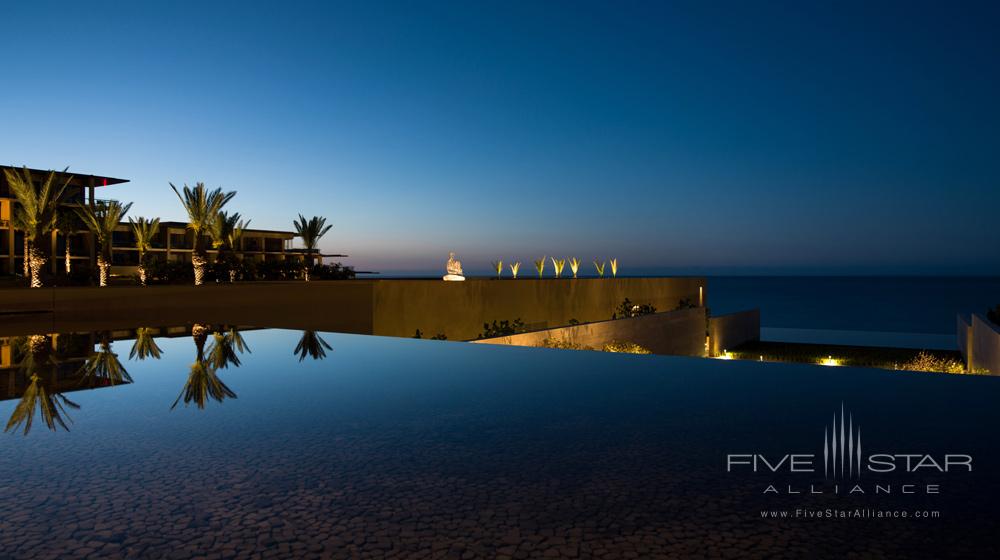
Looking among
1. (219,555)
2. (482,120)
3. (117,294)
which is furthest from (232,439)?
(482,120)

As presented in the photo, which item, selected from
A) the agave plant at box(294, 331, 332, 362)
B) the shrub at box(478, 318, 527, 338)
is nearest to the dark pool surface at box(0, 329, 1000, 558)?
the agave plant at box(294, 331, 332, 362)

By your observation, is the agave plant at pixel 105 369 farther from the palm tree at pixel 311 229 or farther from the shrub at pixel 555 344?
the palm tree at pixel 311 229

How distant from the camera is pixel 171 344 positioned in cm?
901

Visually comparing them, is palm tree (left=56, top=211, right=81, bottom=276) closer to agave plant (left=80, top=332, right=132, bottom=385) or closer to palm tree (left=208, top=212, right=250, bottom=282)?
palm tree (left=208, top=212, right=250, bottom=282)

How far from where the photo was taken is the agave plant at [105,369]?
5957mm

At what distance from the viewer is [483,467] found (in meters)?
3.13

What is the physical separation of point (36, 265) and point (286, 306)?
369 inches

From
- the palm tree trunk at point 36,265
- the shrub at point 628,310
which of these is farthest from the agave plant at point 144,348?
the shrub at point 628,310

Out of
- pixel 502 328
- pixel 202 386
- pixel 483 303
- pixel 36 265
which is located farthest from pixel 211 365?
pixel 36 265

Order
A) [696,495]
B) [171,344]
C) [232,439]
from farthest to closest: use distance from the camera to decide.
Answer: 1. [171,344]
2. [232,439]
3. [696,495]

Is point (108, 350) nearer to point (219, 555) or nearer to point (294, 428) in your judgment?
point (294, 428)

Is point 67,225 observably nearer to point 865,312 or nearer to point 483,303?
point 483,303

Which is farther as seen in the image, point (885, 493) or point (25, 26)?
point (25, 26)

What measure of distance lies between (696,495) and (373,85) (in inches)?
839
